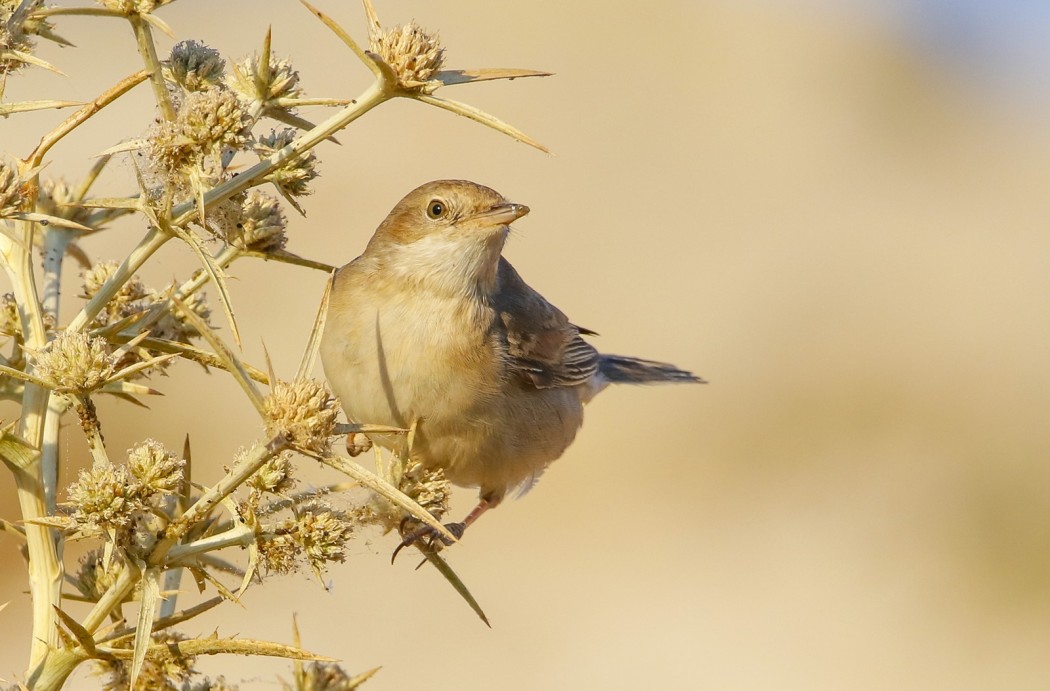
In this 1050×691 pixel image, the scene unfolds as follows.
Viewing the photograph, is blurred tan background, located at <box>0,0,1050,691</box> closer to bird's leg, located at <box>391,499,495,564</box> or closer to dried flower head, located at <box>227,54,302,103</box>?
bird's leg, located at <box>391,499,495,564</box>

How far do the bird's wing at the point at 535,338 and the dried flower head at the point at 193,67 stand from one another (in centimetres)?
285

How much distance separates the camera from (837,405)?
60.7 feet

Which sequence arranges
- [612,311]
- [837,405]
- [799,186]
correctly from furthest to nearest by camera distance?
1. [799,186]
2. [612,311]
3. [837,405]

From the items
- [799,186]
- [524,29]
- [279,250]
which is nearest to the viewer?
[279,250]

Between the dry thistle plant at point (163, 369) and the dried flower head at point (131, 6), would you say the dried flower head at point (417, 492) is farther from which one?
the dried flower head at point (131, 6)

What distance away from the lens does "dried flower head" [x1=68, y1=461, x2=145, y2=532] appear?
2221 mm

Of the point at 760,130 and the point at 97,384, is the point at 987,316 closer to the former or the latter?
the point at 760,130

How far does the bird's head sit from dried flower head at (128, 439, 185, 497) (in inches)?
120

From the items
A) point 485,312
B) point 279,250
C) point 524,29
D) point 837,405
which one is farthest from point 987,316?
point 279,250

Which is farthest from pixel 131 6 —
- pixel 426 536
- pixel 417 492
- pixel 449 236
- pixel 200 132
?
pixel 449 236

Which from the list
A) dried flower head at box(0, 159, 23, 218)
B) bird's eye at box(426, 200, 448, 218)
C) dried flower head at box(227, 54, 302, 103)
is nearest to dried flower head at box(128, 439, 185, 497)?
dried flower head at box(0, 159, 23, 218)

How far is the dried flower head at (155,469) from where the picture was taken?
2.30 metres

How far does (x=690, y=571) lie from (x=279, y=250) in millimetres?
14852

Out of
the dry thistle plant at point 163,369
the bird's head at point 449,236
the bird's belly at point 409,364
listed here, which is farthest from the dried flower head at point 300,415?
the bird's head at point 449,236
